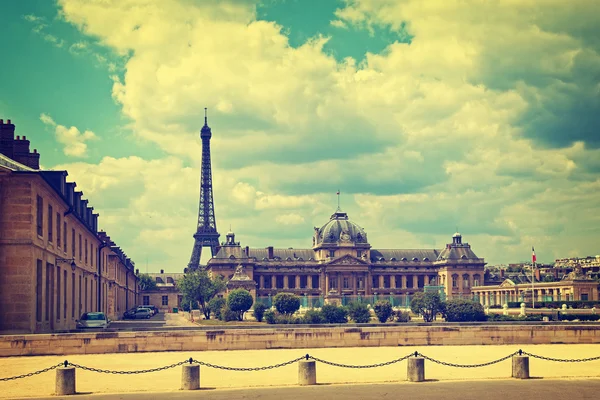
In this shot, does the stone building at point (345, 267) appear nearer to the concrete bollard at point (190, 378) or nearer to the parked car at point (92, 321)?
the parked car at point (92, 321)

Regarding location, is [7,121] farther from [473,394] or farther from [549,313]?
[549,313]

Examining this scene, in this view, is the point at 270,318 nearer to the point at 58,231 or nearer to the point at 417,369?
the point at 58,231


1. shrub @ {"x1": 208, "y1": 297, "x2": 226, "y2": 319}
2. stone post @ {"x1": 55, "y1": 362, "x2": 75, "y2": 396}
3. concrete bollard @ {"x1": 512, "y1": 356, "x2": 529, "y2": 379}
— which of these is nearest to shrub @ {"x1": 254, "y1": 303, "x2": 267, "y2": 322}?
shrub @ {"x1": 208, "y1": 297, "x2": 226, "y2": 319}

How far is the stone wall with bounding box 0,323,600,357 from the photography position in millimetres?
30328

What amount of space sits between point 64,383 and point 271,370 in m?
7.73

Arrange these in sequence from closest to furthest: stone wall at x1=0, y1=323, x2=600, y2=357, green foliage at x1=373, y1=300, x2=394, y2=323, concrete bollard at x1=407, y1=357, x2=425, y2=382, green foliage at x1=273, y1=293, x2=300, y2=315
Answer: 1. concrete bollard at x1=407, y1=357, x2=425, y2=382
2. stone wall at x1=0, y1=323, x2=600, y2=357
3. green foliage at x1=373, y1=300, x2=394, y2=323
4. green foliage at x1=273, y1=293, x2=300, y2=315

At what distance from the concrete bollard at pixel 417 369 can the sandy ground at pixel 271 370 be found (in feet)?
2.37

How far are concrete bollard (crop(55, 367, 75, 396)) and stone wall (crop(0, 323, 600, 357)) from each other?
8.41 metres

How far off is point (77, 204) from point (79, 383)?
1268 inches

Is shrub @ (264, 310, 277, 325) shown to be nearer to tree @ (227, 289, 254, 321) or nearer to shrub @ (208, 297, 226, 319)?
tree @ (227, 289, 254, 321)

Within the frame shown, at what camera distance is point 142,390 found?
74.6ft

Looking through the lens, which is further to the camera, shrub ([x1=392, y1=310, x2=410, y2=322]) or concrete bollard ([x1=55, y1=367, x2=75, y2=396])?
shrub ([x1=392, y1=310, x2=410, y2=322])

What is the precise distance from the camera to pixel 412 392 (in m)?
22.1

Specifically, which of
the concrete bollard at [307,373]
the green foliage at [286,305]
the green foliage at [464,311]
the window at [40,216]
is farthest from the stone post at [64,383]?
the green foliage at [286,305]
